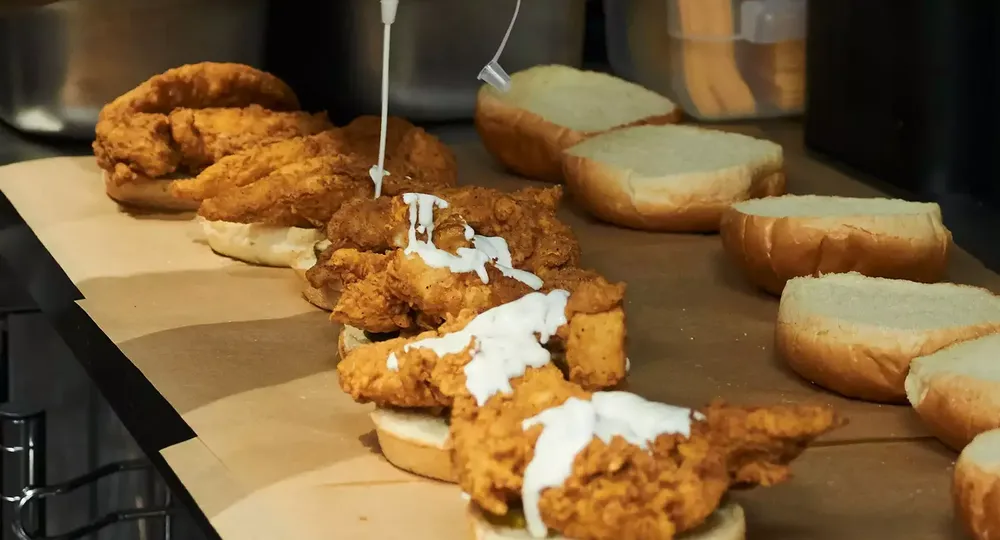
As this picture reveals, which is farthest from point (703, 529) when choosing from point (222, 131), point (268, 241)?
point (222, 131)

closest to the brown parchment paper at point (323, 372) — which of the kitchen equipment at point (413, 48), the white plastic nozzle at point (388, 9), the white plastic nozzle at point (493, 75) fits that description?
the white plastic nozzle at point (493, 75)

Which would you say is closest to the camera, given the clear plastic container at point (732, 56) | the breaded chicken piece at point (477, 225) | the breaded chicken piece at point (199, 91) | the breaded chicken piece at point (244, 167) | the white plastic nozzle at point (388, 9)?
the breaded chicken piece at point (477, 225)

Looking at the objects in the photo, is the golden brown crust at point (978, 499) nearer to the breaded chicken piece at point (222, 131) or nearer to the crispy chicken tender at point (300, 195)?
the crispy chicken tender at point (300, 195)

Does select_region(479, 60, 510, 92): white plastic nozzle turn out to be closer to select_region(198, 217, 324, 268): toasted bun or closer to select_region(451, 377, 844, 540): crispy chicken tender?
select_region(198, 217, 324, 268): toasted bun

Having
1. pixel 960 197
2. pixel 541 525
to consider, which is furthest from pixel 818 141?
pixel 541 525

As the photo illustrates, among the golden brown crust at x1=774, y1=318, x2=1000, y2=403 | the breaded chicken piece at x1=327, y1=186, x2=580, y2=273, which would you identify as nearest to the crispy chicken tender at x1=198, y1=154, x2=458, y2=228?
the breaded chicken piece at x1=327, y1=186, x2=580, y2=273

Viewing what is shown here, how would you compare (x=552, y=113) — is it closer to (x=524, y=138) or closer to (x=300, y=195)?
(x=524, y=138)
